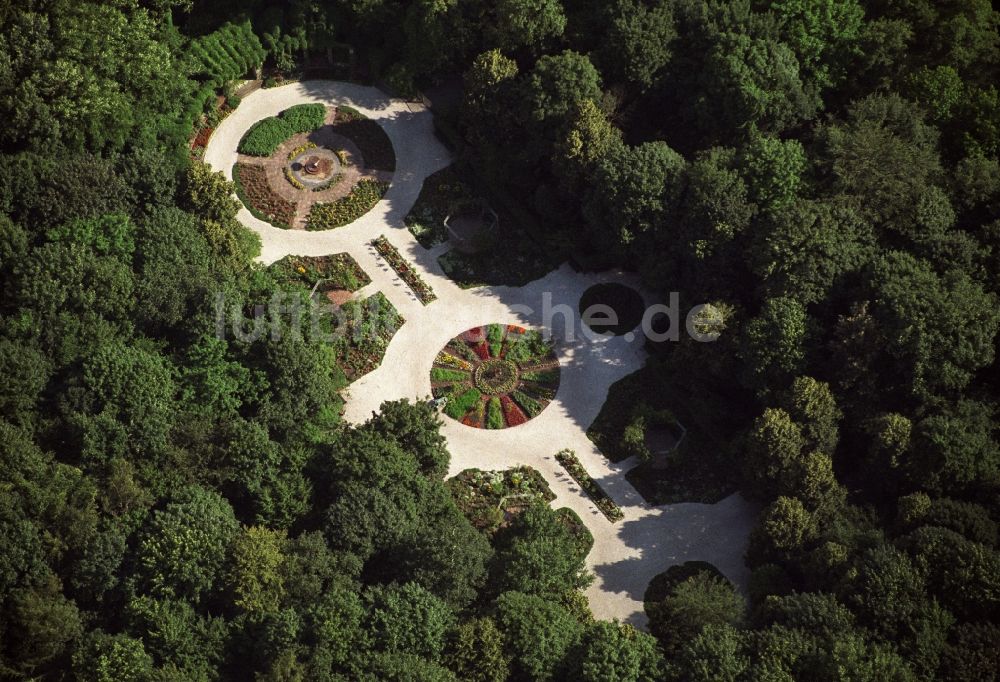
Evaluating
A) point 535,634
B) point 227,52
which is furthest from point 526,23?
point 535,634

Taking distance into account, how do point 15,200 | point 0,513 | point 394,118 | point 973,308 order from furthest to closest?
point 394,118
point 15,200
point 973,308
point 0,513

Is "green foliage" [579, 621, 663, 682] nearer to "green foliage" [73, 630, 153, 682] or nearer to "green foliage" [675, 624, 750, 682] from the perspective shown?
"green foliage" [675, 624, 750, 682]

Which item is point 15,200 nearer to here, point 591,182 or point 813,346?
point 591,182

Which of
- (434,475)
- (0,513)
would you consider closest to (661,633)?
(434,475)

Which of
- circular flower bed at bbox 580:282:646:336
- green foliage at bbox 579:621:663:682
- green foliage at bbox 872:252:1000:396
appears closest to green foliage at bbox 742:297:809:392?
green foliage at bbox 872:252:1000:396

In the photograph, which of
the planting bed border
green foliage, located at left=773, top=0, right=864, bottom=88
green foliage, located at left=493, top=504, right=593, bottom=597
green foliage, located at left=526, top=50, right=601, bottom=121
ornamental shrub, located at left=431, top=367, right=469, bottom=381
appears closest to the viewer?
green foliage, located at left=493, top=504, right=593, bottom=597

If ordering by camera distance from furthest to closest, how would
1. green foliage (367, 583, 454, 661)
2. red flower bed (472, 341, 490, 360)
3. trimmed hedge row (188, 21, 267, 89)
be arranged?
trimmed hedge row (188, 21, 267, 89) → red flower bed (472, 341, 490, 360) → green foliage (367, 583, 454, 661)

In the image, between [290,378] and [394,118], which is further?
[394,118]
